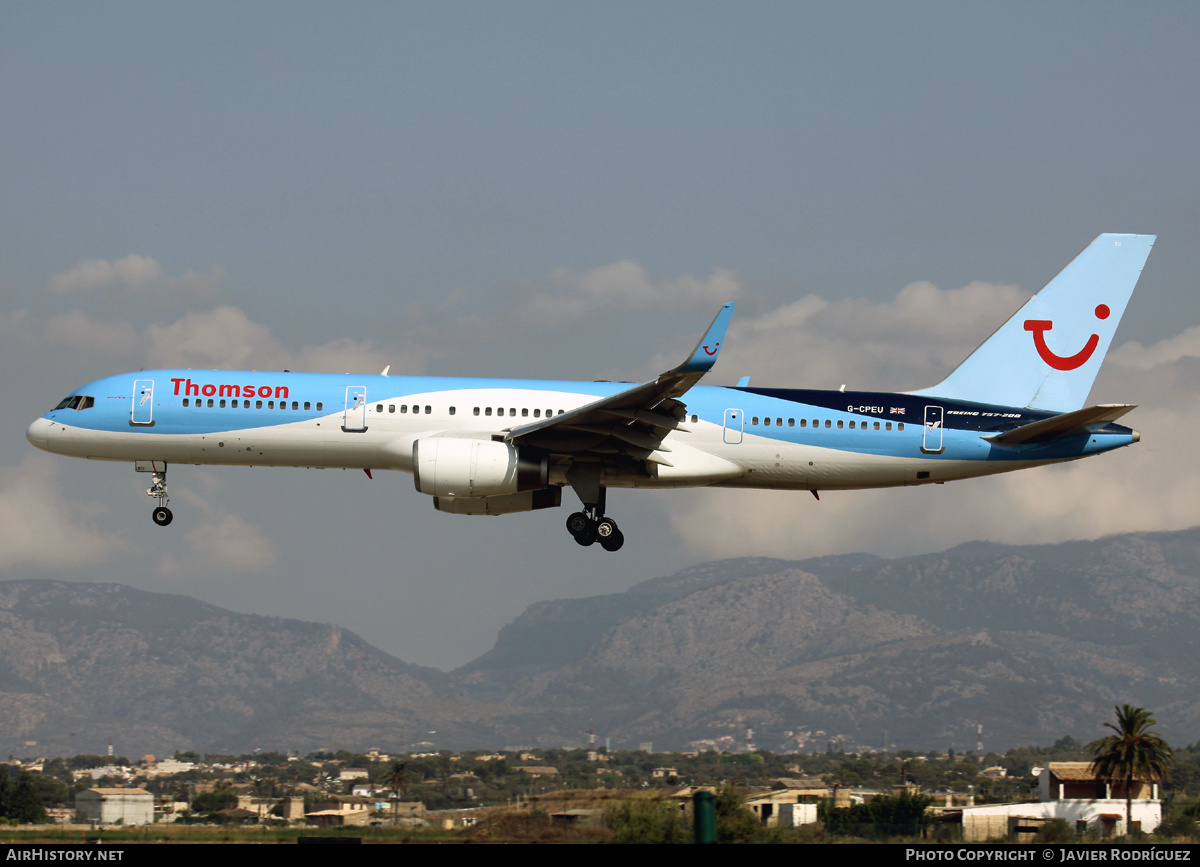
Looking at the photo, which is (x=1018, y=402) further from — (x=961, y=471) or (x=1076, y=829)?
(x=1076, y=829)

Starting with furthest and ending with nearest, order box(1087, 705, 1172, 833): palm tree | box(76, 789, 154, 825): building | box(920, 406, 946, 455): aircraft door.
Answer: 1. box(1087, 705, 1172, 833): palm tree
2. box(920, 406, 946, 455): aircraft door
3. box(76, 789, 154, 825): building

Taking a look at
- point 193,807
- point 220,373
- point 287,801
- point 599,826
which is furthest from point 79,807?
point 599,826

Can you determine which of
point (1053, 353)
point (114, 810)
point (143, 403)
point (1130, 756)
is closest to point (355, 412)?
point (143, 403)

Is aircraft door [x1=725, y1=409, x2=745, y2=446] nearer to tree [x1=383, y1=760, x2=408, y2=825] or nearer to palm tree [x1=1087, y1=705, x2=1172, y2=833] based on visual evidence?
tree [x1=383, y1=760, x2=408, y2=825]

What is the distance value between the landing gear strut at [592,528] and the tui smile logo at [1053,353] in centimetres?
1528

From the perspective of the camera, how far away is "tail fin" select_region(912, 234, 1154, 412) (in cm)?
4006

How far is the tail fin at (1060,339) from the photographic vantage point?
4006cm

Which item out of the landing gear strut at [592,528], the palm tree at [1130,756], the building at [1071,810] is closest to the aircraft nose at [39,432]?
the landing gear strut at [592,528]

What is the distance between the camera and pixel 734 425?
36.7 meters

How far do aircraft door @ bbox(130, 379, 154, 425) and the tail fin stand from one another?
23208 mm

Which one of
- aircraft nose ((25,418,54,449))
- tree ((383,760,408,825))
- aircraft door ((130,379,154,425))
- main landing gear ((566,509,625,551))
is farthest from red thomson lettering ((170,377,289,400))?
tree ((383,760,408,825))

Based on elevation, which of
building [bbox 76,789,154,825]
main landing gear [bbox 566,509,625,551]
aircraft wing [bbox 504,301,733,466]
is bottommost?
building [bbox 76,789,154,825]

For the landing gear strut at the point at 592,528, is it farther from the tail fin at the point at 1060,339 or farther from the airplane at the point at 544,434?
the tail fin at the point at 1060,339
